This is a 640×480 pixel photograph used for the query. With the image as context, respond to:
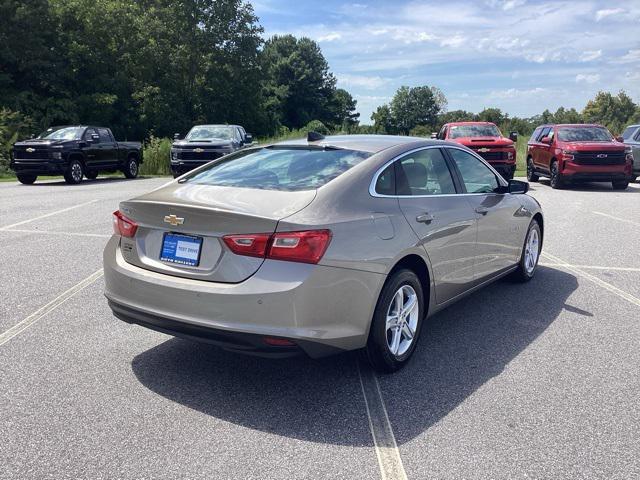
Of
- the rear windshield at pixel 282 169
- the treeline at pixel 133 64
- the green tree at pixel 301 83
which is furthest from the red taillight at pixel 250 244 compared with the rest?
the green tree at pixel 301 83

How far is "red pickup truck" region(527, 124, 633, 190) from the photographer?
17.3 metres

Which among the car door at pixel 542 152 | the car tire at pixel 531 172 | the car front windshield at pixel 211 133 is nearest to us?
the car door at pixel 542 152

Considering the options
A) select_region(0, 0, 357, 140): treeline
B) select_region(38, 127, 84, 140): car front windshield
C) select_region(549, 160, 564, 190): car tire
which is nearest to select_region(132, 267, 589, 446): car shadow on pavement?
select_region(549, 160, 564, 190): car tire

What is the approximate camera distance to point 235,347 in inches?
138

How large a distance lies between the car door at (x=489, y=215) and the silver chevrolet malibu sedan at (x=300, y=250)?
33 cm

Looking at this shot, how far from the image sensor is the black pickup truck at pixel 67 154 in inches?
727

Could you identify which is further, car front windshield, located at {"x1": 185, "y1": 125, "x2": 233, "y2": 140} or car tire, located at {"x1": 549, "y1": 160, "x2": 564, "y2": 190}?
car front windshield, located at {"x1": 185, "y1": 125, "x2": 233, "y2": 140}

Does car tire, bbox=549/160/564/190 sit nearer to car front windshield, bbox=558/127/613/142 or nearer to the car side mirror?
car front windshield, bbox=558/127/613/142

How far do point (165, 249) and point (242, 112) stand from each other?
5256 centimetres

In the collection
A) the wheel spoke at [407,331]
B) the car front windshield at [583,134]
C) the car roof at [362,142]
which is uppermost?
the car roof at [362,142]

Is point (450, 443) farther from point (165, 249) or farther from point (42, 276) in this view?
point (42, 276)

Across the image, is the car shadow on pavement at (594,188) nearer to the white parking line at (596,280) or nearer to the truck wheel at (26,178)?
the white parking line at (596,280)

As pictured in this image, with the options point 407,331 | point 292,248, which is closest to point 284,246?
point 292,248

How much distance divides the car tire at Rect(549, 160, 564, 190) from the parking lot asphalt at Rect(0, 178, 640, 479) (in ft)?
40.9
